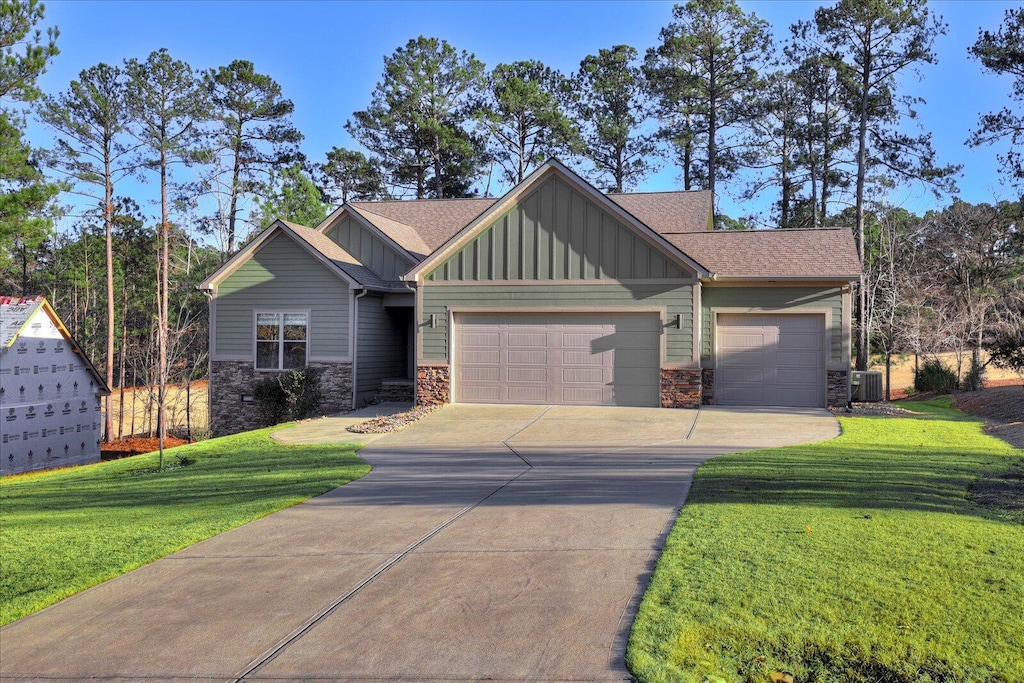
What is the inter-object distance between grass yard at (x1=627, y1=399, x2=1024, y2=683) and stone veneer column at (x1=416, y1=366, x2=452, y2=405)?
962 cm

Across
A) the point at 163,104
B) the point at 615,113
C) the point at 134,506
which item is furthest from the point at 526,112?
the point at 134,506

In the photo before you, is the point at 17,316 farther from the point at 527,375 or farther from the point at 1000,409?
the point at 1000,409

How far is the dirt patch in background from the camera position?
13.5 metres

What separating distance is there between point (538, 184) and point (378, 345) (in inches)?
243

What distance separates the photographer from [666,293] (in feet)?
56.3

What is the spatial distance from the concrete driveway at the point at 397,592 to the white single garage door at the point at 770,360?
8508 millimetres

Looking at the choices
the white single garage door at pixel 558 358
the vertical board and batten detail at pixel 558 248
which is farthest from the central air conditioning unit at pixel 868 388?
the vertical board and batten detail at pixel 558 248

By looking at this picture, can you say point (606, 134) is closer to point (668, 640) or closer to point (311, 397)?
point (311, 397)

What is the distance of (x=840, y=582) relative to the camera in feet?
17.4

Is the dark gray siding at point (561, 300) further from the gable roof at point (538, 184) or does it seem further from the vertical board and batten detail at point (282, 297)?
the vertical board and batten detail at point (282, 297)

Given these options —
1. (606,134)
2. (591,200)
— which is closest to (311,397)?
(591,200)

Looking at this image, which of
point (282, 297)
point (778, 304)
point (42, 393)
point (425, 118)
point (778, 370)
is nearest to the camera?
point (778, 304)

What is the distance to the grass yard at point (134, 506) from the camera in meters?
6.76

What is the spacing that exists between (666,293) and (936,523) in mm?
10719
